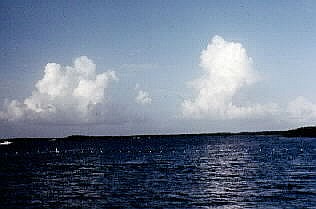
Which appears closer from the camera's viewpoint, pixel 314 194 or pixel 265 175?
pixel 314 194

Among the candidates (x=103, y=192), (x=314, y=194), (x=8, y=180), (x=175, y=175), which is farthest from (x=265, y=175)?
(x=8, y=180)

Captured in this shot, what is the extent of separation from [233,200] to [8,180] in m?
47.7

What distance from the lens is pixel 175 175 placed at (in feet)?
261

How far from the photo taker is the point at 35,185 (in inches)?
2680

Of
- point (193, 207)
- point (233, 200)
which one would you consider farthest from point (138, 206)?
point (233, 200)

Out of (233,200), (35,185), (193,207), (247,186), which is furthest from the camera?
(35,185)

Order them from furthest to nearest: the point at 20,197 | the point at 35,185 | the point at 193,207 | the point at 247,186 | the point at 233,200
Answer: the point at 35,185 → the point at 247,186 → the point at 20,197 → the point at 233,200 → the point at 193,207

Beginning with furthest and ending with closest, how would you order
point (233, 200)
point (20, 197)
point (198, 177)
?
point (198, 177), point (20, 197), point (233, 200)

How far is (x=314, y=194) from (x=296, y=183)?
11.8 metres

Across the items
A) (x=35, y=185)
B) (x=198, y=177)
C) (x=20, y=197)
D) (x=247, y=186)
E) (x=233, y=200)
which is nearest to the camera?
(x=233, y=200)

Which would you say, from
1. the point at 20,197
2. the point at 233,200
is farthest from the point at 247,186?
the point at 20,197

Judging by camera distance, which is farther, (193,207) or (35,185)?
(35,185)

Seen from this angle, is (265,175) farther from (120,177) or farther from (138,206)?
(138,206)

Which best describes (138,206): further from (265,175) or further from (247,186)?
(265,175)
